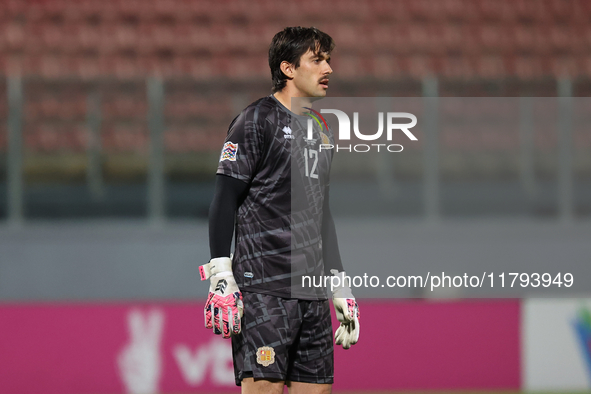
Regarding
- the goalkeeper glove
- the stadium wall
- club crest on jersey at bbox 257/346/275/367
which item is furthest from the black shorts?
the stadium wall

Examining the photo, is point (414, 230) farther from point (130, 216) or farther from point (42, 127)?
point (42, 127)

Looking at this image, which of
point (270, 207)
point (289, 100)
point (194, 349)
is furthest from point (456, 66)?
point (270, 207)

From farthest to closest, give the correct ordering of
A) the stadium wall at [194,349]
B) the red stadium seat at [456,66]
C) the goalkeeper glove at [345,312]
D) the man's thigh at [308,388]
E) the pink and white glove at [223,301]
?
the red stadium seat at [456,66] < the stadium wall at [194,349] < the goalkeeper glove at [345,312] < the man's thigh at [308,388] < the pink and white glove at [223,301]

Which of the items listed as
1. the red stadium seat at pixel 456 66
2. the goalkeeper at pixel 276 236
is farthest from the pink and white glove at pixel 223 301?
the red stadium seat at pixel 456 66

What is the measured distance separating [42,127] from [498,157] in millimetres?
3306

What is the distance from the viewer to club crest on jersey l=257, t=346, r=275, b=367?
2.43 metres

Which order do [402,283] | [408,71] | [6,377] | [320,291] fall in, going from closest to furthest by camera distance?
[320,291] → [6,377] → [402,283] → [408,71]

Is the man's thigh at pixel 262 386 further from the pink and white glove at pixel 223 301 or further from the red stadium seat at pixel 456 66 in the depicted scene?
the red stadium seat at pixel 456 66

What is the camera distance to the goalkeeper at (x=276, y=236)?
243 centimetres

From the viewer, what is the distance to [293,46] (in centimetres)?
253

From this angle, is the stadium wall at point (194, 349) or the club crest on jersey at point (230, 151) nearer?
the club crest on jersey at point (230, 151)

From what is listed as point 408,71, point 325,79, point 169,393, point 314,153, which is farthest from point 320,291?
point 408,71

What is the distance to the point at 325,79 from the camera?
254cm

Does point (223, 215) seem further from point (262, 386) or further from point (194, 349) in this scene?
point (194, 349)
